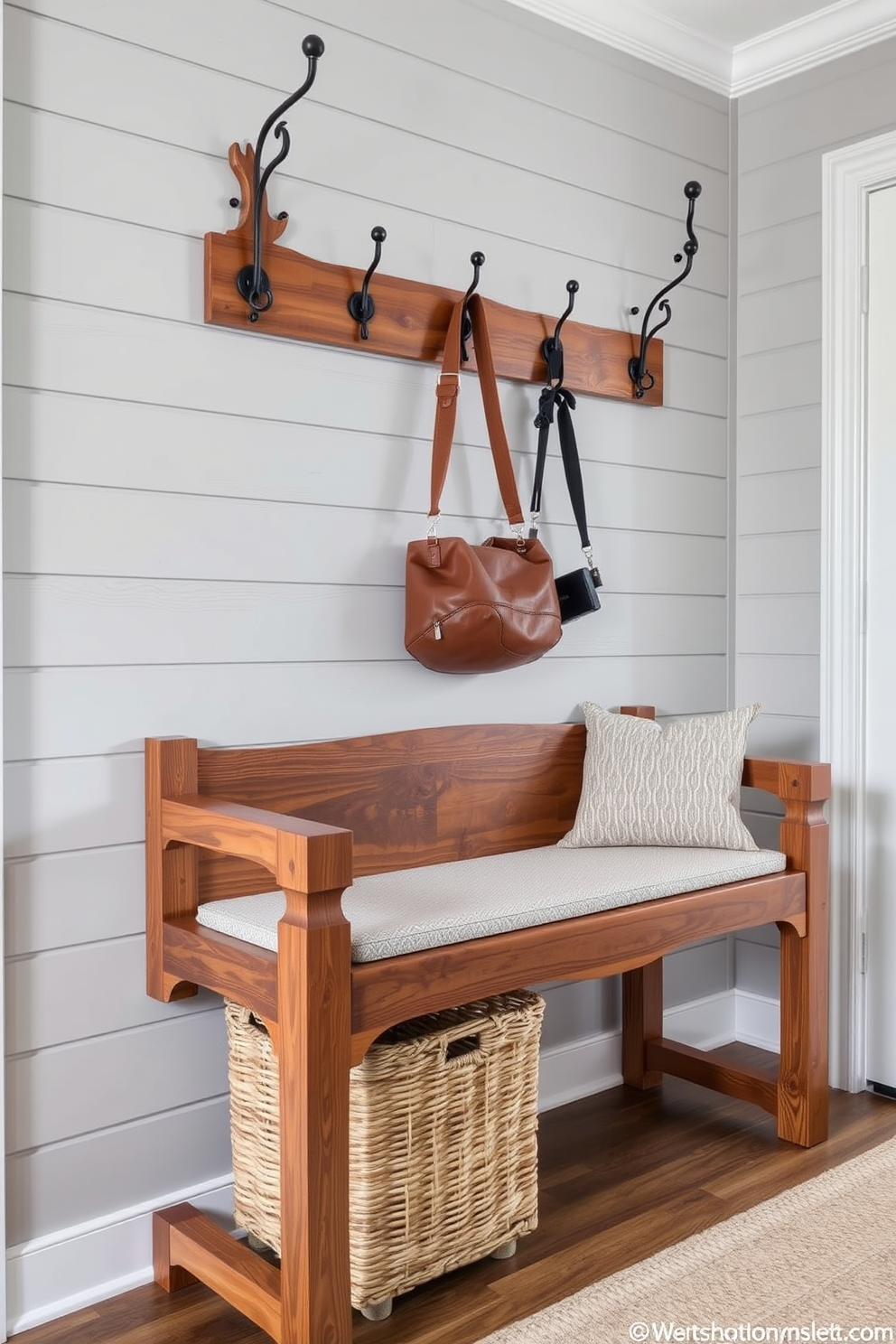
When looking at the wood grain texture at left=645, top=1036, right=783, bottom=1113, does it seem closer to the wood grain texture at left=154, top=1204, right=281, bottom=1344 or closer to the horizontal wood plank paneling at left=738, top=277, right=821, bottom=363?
the wood grain texture at left=154, top=1204, right=281, bottom=1344

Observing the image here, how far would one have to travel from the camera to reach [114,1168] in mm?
1841

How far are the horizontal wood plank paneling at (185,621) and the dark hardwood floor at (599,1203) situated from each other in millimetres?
988

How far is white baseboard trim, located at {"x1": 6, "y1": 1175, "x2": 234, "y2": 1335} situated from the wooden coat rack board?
1454mm

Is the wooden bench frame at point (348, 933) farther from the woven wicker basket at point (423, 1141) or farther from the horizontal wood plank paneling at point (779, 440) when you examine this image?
the horizontal wood plank paneling at point (779, 440)

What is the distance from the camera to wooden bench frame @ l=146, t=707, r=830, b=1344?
150cm

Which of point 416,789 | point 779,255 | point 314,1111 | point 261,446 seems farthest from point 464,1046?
point 779,255

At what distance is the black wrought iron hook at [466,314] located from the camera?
2.21 meters

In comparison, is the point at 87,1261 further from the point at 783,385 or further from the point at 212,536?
the point at 783,385

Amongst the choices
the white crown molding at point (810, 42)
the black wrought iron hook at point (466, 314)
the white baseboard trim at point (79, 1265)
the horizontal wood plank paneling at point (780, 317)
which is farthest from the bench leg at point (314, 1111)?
the white crown molding at point (810, 42)

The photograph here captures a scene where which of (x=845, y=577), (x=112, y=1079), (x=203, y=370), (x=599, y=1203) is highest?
(x=203, y=370)

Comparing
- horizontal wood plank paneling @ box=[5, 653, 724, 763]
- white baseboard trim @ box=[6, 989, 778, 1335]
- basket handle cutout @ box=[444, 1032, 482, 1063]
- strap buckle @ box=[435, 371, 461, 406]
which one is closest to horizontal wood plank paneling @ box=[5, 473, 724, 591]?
horizontal wood plank paneling @ box=[5, 653, 724, 763]

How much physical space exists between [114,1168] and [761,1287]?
39.8 inches

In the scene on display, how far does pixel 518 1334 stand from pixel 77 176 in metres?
1.83

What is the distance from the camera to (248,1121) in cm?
179
